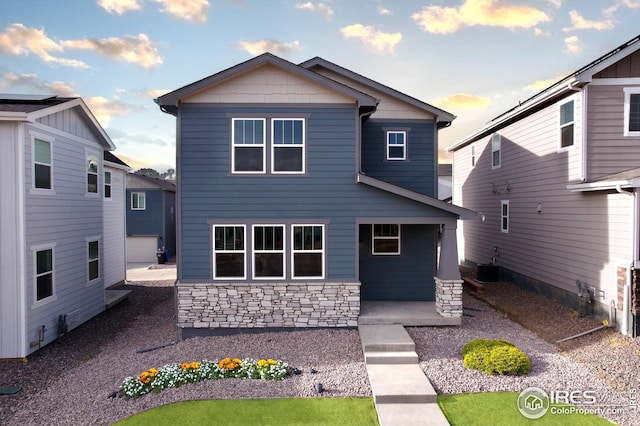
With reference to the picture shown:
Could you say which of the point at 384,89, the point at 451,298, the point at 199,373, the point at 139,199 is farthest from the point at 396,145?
the point at 139,199

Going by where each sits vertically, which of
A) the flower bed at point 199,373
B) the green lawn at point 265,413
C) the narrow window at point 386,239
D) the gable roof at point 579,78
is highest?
the gable roof at point 579,78

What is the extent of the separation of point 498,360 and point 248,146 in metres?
7.39

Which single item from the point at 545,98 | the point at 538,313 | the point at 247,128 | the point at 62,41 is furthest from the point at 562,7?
the point at 62,41

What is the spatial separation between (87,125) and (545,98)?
14.8 m

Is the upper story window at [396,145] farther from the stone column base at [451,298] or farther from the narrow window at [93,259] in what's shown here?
the narrow window at [93,259]

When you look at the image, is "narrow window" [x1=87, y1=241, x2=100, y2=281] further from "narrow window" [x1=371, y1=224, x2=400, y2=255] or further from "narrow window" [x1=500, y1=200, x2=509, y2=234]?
"narrow window" [x1=500, y1=200, x2=509, y2=234]

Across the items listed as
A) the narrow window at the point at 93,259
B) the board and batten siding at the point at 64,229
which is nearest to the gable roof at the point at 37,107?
the board and batten siding at the point at 64,229

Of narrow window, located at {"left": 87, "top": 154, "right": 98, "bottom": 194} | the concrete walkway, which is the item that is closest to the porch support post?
the concrete walkway

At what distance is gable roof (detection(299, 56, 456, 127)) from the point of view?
36.7 ft

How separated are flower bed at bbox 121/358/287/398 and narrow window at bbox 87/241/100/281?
6.43 meters

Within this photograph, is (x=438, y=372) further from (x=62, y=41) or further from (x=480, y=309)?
(x=62, y=41)

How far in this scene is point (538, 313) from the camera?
1071cm

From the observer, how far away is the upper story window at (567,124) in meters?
10.8

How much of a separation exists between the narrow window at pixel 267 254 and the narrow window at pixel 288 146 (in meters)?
1.58
